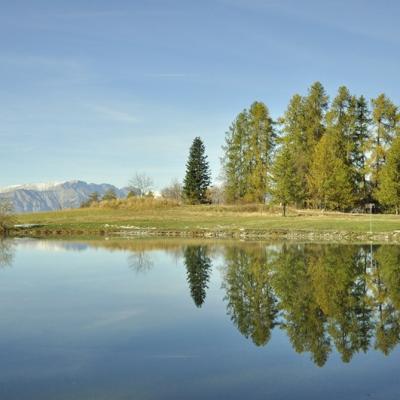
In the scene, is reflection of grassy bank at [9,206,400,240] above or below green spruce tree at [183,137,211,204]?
below

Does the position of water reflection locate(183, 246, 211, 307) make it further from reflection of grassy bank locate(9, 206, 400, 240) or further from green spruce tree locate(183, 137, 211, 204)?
green spruce tree locate(183, 137, 211, 204)

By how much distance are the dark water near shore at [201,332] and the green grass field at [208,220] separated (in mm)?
24199

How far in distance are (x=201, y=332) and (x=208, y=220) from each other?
45.8 m

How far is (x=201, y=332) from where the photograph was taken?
12102 millimetres

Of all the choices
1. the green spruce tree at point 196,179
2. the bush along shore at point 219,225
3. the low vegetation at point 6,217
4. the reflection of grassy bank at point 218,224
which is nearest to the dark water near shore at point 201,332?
the bush along shore at point 219,225

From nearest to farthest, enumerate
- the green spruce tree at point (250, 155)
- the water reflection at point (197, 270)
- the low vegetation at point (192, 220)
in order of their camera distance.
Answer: the water reflection at point (197, 270) < the low vegetation at point (192, 220) < the green spruce tree at point (250, 155)

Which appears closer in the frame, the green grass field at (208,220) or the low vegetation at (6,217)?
the green grass field at (208,220)

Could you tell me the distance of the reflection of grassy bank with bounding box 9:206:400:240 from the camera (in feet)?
146

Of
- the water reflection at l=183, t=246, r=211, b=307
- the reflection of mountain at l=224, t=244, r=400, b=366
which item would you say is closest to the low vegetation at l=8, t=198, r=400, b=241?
the water reflection at l=183, t=246, r=211, b=307

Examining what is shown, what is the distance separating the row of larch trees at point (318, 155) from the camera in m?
57.8

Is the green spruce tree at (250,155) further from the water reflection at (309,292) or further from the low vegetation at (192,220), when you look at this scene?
the water reflection at (309,292)

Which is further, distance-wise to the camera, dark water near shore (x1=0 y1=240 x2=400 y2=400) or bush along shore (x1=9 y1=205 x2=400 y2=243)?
bush along shore (x1=9 y1=205 x2=400 y2=243)

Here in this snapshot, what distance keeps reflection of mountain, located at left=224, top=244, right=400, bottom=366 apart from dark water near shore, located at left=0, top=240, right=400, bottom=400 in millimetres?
43

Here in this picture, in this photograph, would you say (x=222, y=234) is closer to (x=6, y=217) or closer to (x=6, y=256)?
(x=6, y=217)
